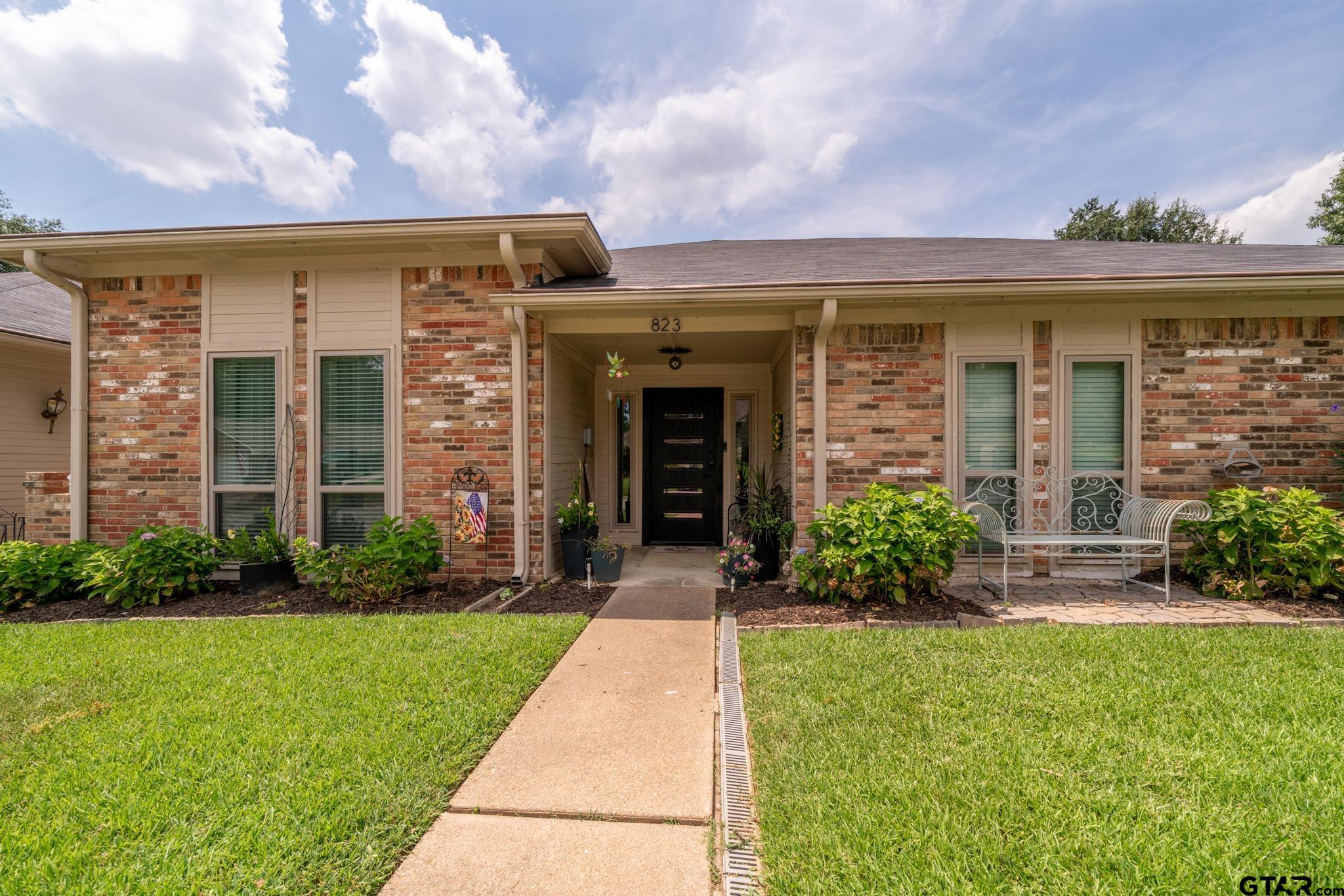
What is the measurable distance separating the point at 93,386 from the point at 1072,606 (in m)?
8.42

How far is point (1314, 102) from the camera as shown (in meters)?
8.34

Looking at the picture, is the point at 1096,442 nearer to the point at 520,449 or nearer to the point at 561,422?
the point at 561,422

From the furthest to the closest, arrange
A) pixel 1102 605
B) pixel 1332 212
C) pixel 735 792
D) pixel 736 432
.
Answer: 1. pixel 1332 212
2. pixel 736 432
3. pixel 1102 605
4. pixel 735 792

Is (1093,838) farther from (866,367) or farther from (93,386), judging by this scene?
(93,386)

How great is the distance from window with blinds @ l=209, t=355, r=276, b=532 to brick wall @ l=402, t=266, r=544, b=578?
128cm

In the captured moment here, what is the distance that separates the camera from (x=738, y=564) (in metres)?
4.74

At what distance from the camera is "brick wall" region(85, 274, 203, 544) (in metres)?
4.97

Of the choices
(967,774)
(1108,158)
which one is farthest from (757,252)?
(1108,158)

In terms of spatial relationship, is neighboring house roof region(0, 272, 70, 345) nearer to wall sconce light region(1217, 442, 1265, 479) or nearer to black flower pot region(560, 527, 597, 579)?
black flower pot region(560, 527, 597, 579)

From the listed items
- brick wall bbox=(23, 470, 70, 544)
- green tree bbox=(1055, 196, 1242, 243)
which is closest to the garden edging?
brick wall bbox=(23, 470, 70, 544)

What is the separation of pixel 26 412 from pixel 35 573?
3709 millimetres

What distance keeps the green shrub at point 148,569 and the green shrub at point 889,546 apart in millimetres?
4976

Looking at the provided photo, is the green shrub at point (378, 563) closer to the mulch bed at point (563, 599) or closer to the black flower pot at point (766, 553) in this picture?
the mulch bed at point (563, 599)

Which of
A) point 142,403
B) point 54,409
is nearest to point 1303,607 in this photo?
point 142,403
